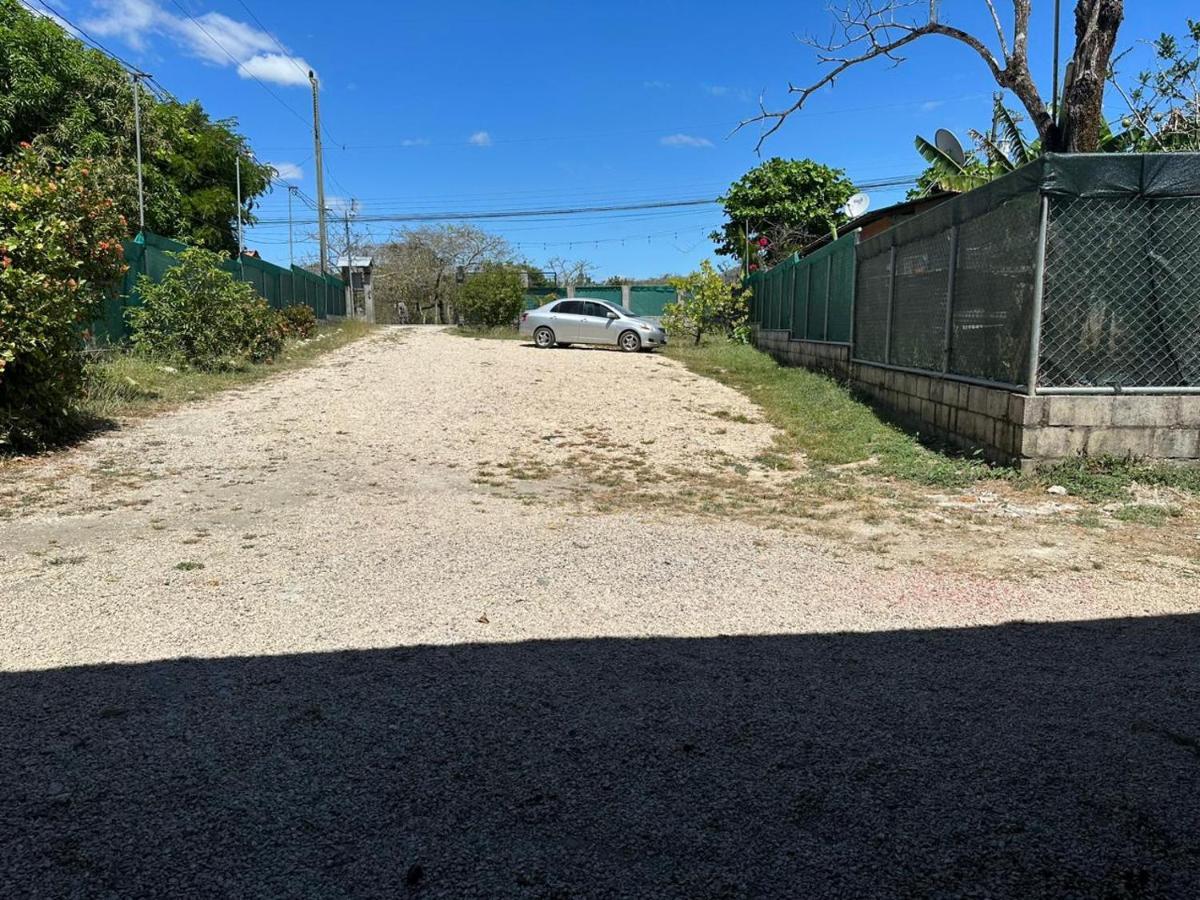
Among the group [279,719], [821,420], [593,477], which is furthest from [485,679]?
[821,420]

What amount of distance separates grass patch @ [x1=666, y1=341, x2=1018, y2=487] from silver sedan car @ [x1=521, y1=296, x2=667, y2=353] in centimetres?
515

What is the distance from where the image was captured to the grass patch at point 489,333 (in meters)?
25.7

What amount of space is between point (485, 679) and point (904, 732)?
1.46m

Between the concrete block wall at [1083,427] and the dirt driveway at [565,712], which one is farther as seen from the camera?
the concrete block wall at [1083,427]

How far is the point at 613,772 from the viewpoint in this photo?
2.40 m

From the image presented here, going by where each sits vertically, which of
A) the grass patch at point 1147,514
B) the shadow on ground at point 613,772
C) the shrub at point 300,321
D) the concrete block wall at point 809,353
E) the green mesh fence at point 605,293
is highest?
the green mesh fence at point 605,293

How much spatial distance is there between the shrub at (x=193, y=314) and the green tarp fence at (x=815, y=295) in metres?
10.1

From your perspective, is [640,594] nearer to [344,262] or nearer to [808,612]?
[808,612]

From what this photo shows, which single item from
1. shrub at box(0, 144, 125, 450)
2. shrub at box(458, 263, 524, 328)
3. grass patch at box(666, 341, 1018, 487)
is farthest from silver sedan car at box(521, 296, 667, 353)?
shrub at box(0, 144, 125, 450)

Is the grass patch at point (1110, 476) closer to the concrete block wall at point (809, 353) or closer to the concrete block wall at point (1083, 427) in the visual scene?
the concrete block wall at point (1083, 427)

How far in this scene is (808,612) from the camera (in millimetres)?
3773

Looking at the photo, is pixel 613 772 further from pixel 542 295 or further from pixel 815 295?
pixel 542 295

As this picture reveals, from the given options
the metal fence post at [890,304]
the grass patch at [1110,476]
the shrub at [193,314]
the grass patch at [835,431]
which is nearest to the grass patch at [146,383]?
the shrub at [193,314]

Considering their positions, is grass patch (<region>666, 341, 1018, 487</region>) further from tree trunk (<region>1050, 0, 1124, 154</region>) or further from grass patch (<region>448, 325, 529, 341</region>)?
grass patch (<region>448, 325, 529, 341</region>)
